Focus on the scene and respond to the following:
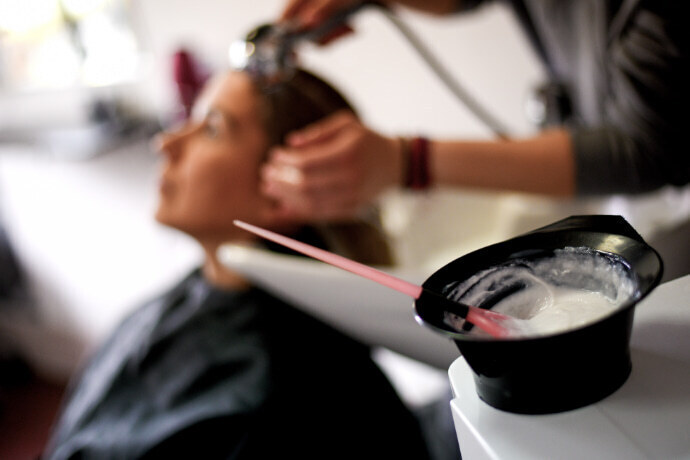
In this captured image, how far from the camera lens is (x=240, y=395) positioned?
39.8 inches

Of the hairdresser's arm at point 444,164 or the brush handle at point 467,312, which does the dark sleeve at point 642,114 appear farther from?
the brush handle at point 467,312

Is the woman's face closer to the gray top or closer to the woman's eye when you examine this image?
the woman's eye

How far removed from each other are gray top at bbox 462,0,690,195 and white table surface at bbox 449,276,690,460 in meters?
0.44

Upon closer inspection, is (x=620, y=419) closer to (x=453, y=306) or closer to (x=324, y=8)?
(x=453, y=306)

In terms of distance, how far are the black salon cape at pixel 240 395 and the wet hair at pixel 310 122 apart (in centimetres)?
20

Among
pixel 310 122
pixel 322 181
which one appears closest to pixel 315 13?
pixel 310 122

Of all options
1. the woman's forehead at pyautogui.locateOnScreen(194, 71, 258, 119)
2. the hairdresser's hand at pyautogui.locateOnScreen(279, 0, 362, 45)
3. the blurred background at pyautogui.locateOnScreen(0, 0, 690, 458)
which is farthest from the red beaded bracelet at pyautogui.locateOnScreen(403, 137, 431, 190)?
the blurred background at pyautogui.locateOnScreen(0, 0, 690, 458)

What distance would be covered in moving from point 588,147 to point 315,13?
52 centimetres

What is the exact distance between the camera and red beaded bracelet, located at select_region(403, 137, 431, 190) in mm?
702

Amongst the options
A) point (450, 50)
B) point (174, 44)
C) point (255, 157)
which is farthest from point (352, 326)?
point (174, 44)

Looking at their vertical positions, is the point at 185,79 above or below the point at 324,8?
below

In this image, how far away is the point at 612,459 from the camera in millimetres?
283

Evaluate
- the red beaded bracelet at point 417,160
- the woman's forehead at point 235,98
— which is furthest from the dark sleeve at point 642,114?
the woman's forehead at point 235,98

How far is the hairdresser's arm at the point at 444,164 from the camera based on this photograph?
0.71 meters
